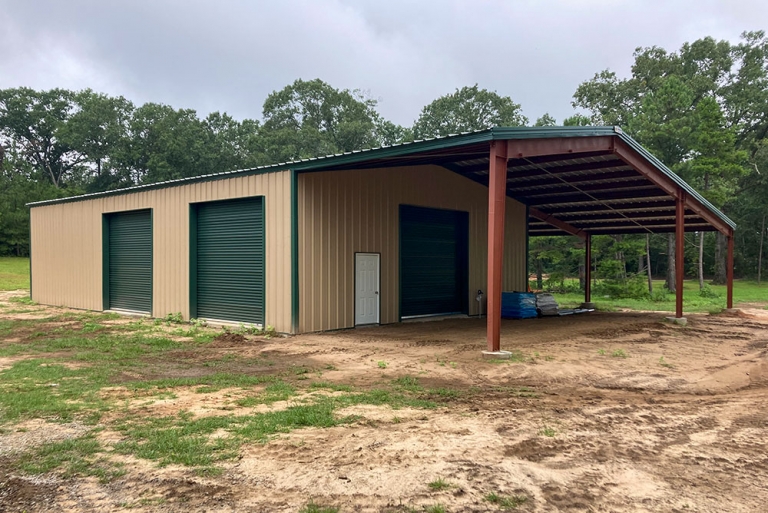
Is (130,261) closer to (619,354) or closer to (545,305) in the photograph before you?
(545,305)

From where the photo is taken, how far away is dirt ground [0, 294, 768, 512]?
363 cm

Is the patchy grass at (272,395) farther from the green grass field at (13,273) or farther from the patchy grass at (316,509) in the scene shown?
the green grass field at (13,273)

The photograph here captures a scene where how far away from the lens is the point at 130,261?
675 inches

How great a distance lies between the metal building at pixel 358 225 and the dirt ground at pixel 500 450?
2360mm

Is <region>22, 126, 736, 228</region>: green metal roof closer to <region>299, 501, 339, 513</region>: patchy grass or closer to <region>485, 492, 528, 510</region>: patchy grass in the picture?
<region>485, 492, 528, 510</region>: patchy grass

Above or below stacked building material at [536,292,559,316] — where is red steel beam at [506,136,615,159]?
above

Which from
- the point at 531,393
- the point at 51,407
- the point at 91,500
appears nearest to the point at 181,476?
the point at 91,500

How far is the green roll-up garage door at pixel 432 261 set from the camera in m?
15.4

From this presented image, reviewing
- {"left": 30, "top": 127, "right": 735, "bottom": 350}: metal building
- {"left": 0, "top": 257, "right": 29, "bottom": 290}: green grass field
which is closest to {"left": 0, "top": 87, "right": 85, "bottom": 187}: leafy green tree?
{"left": 0, "top": 257, "right": 29, "bottom": 290}: green grass field

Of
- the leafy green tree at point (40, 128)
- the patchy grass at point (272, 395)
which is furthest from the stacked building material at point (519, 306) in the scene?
the leafy green tree at point (40, 128)

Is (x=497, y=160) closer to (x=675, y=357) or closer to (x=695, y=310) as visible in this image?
(x=675, y=357)

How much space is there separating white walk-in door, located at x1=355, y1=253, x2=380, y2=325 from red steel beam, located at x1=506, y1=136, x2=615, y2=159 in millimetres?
5255

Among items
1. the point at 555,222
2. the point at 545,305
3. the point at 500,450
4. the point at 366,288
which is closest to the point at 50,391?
the point at 500,450

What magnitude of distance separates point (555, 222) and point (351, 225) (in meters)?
10.2
